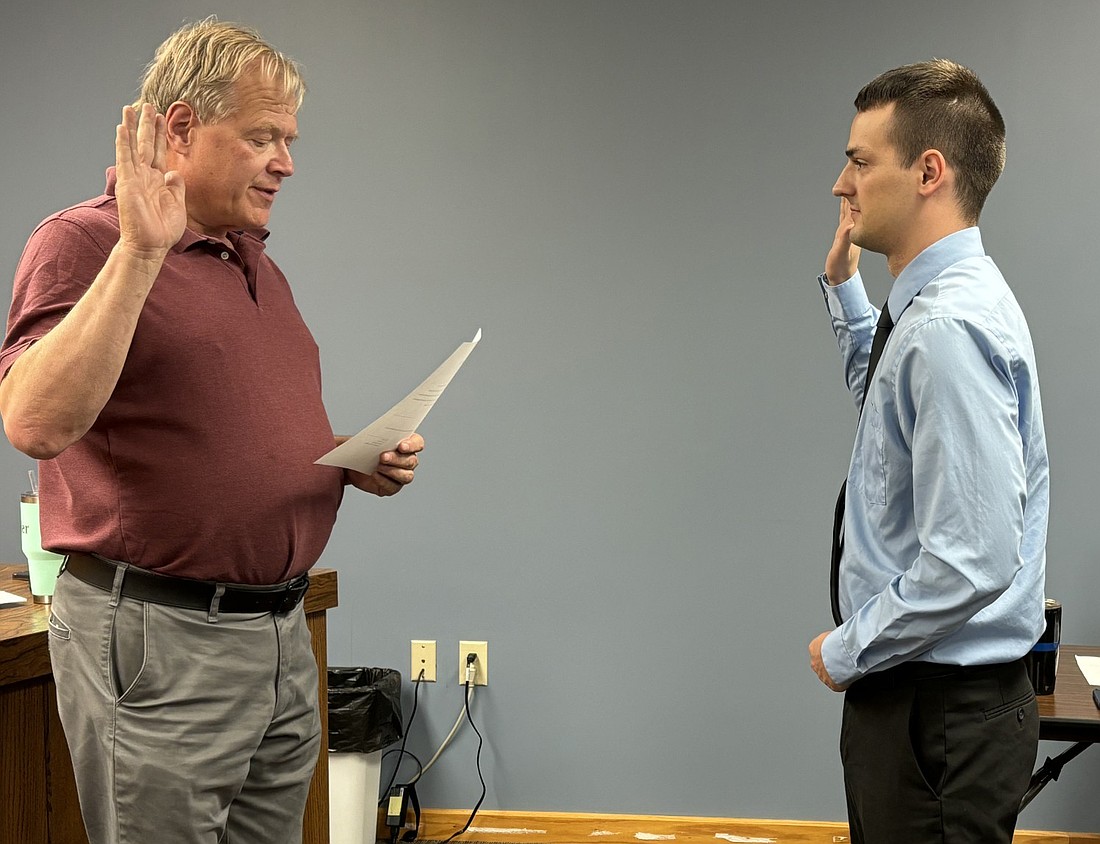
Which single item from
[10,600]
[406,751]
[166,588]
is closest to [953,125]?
[166,588]

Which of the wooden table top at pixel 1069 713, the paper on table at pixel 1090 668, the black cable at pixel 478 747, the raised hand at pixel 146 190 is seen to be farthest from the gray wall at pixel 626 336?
the raised hand at pixel 146 190

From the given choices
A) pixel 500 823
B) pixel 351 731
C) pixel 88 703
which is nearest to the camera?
pixel 88 703

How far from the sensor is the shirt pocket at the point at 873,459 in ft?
4.85

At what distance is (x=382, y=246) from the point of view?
3.09m

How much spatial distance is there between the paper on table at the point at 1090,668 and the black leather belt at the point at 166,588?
1.62 meters

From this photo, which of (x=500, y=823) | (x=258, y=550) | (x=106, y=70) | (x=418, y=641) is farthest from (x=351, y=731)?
(x=106, y=70)

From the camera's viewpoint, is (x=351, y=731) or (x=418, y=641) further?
(x=418, y=641)

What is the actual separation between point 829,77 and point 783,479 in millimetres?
1085

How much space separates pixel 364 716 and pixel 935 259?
76.2 inches

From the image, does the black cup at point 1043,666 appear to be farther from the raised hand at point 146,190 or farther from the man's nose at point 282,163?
the raised hand at point 146,190

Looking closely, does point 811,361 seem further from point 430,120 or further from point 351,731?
point 351,731

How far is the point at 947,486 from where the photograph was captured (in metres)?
1.36

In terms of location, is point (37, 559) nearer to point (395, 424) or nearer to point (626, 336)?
point (395, 424)

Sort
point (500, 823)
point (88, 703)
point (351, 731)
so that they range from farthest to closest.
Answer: point (500, 823)
point (351, 731)
point (88, 703)
